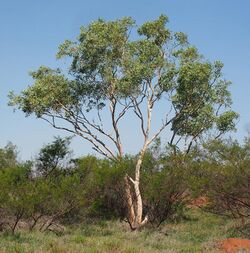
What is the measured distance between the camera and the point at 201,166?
17984 mm

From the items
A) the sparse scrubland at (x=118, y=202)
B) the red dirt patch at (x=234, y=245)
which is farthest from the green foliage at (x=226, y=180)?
the red dirt patch at (x=234, y=245)

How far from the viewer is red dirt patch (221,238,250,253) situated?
12029 mm

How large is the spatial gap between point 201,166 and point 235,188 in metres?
2.57

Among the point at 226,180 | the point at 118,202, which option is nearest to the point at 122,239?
the point at 226,180

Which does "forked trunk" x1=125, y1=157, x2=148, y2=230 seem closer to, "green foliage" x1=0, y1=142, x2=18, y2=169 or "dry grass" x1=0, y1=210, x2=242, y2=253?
"dry grass" x1=0, y1=210, x2=242, y2=253

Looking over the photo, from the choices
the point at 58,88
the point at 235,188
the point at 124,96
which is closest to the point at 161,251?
the point at 235,188

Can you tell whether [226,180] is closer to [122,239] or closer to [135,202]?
[122,239]

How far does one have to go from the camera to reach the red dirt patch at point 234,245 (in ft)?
39.5

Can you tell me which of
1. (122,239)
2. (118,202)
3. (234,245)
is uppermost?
(118,202)

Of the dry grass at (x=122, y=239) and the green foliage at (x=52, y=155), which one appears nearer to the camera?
the dry grass at (x=122, y=239)

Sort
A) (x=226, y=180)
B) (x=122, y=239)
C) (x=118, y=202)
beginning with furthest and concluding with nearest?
(x=118, y=202) → (x=226, y=180) → (x=122, y=239)

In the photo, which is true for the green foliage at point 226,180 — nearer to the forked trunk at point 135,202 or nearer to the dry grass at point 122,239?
the dry grass at point 122,239

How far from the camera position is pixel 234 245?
12250 millimetres

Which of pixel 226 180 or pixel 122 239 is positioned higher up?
pixel 226 180
